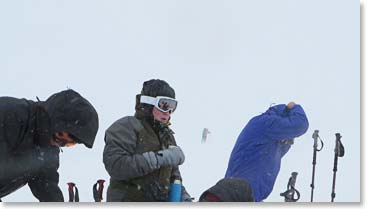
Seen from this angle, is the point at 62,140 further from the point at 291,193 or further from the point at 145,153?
the point at 291,193

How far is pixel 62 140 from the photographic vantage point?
11.1 ft

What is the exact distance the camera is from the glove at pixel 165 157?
376cm

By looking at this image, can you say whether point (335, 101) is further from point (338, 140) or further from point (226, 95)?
point (338, 140)

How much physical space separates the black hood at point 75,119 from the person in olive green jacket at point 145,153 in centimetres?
49

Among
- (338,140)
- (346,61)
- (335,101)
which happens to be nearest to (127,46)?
(346,61)

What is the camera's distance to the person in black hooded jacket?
3.27m

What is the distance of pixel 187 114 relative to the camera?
14055 mm

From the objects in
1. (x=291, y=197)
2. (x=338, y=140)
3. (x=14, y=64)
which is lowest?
(x=291, y=197)

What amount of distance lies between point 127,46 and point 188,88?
5564 millimetres

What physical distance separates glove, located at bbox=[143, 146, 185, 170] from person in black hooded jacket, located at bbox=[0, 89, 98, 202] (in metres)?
0.54

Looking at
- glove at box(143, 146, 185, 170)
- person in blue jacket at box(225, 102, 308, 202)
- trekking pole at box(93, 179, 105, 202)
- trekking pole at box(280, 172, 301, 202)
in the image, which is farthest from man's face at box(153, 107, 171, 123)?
trekking pole at box(280, 172, 301, 202)

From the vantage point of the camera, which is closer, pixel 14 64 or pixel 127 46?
pixel 14 64

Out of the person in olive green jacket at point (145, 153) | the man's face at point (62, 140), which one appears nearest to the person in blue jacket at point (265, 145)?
the person in olive green jacket at point (145, 153)

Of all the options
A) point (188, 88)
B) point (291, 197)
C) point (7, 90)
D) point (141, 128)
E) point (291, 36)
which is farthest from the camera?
point (291, 36)
